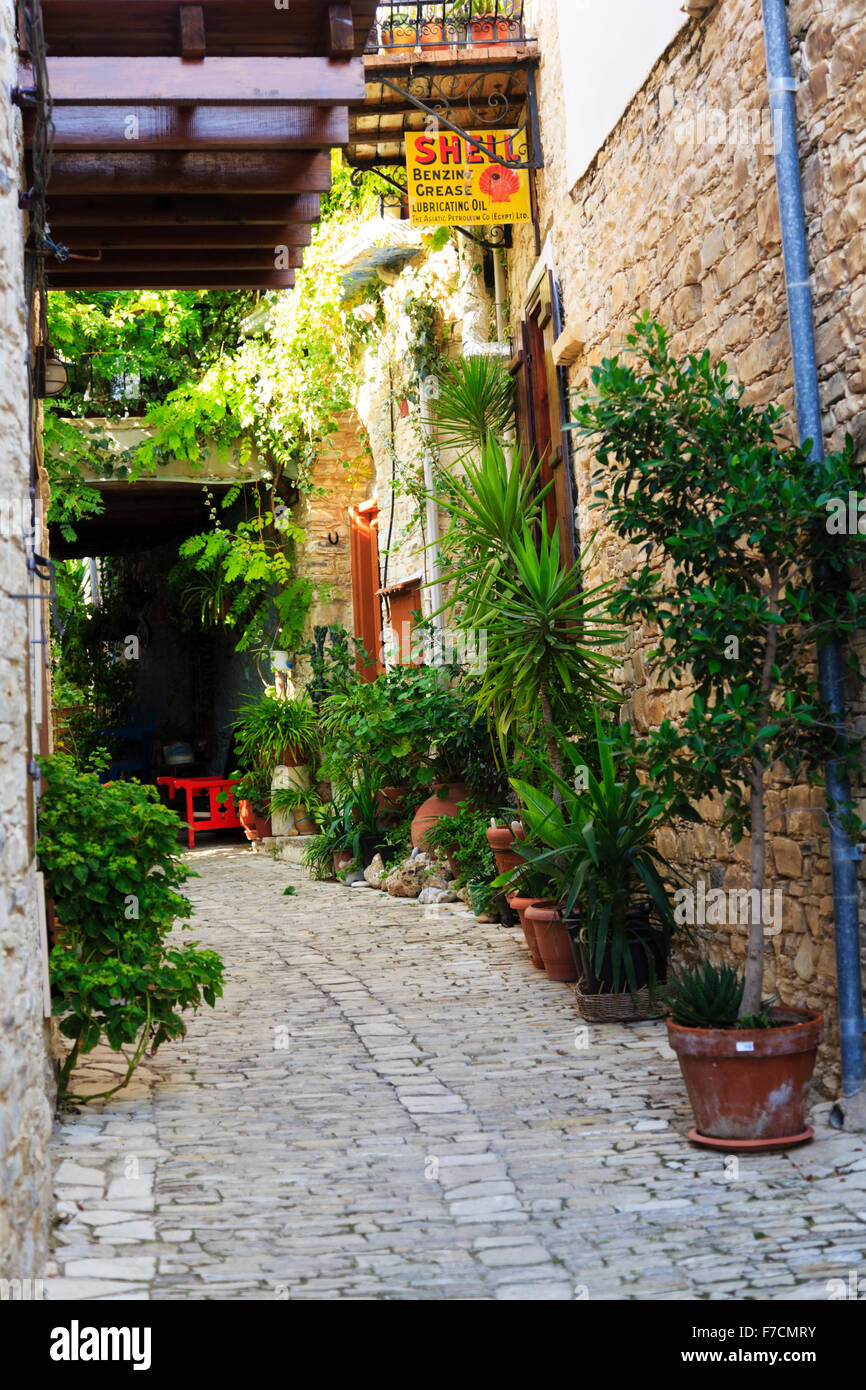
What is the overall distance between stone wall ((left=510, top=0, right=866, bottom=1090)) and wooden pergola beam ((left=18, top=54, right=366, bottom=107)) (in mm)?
1369

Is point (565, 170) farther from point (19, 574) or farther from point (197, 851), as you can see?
point (197, 851)

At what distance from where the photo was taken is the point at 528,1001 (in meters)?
5.73

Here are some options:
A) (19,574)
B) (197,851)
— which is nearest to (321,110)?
(19,574)

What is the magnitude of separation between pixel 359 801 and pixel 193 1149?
590 centimetres

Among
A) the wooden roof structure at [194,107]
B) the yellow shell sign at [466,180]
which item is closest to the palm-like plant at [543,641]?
the wooden roof structure at [194,107]

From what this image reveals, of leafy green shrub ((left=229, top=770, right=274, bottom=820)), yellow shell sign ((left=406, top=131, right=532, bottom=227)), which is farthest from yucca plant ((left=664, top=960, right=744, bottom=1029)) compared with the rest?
leafy green shrub ((left=229, top=770, right=274, bottom=820))

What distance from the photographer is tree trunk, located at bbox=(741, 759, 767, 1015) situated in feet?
12.6

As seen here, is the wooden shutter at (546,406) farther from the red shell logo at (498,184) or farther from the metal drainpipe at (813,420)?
the metal drainpipe at (813,420)

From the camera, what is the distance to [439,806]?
8852mm

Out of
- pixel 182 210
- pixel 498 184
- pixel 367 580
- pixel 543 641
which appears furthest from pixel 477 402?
pixel 182 210

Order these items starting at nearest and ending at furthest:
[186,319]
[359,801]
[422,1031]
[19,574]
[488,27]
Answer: [19,574], [422,1031], [488,27], [359,801], [186,319]

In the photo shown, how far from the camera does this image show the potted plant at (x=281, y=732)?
1134 cm

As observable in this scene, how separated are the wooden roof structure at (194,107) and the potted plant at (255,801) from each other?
23.2 ft

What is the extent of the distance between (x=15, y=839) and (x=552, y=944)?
11.2 feet
